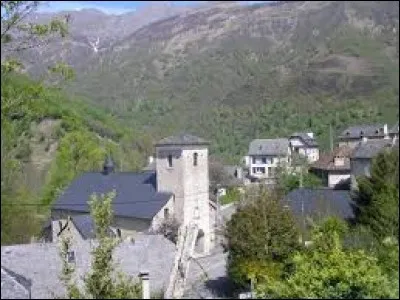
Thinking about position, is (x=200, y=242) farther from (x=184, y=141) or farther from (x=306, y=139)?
(x=306, y=139)

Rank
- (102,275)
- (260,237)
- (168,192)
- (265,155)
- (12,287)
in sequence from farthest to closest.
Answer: (265,155) → (168,192) → (260,237) → (102,275) → (12,287)

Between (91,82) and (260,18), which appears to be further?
(260,18)

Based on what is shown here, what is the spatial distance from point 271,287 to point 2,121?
11.9ft

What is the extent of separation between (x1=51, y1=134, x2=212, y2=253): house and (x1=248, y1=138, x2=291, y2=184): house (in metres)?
13.2

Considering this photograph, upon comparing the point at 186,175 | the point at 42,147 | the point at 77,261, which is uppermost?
the point at 42,147

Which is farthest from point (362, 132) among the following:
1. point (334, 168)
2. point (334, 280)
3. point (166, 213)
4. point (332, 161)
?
point (334, 280)

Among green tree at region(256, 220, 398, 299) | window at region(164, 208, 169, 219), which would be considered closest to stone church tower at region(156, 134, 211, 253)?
window at region(164, 208, 169, 219)

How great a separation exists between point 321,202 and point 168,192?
5130mm

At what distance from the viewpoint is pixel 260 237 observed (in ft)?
40.7

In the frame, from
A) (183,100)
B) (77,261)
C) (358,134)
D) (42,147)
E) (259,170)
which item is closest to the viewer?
(77,261)

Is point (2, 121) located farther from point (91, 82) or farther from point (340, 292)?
point (91, 82)

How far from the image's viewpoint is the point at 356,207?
1888 centimetres

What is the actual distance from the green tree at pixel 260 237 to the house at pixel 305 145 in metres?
20.9

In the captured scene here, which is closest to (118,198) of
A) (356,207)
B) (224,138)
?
(356,207)
